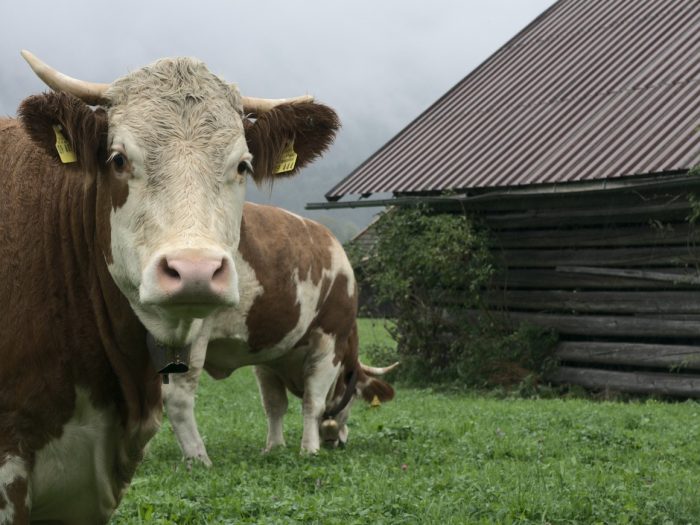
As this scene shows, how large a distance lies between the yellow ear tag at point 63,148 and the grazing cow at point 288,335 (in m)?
4.12

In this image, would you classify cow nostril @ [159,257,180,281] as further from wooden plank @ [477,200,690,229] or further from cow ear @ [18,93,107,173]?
wooden plank @ [477,200,690,229]

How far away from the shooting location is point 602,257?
1438 centimetres

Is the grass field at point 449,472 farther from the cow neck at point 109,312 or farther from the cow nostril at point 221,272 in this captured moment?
the cow nostril at point 221,272

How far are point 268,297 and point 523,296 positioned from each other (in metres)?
7.87

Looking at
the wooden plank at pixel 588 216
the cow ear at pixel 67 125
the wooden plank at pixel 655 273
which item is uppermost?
the wooden plank at pixel 588 216

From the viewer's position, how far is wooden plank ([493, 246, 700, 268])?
1326cm

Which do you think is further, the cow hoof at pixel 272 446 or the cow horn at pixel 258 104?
the cow hoof at pixel 272 446

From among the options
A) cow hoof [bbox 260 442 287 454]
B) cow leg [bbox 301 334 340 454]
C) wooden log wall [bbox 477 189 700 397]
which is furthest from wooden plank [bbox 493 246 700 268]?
cow hoof [bbox 260 442 287 454]

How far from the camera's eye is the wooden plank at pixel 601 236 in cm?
1329

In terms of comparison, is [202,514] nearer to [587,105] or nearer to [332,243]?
[332,243]

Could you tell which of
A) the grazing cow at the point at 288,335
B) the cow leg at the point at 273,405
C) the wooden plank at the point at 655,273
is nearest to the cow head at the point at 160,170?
the grazing cow at the point at 288,335

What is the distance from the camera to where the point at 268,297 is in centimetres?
831

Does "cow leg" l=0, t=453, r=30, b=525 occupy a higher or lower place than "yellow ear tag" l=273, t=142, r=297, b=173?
lower

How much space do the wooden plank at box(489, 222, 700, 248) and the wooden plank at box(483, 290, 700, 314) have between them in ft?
2.24
